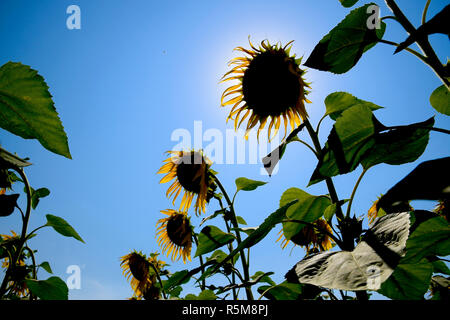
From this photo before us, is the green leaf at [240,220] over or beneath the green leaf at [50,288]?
over

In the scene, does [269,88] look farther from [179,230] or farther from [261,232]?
[179,230]

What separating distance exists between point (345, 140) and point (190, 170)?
7.09ft

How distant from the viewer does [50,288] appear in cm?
155

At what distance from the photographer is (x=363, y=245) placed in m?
0.61

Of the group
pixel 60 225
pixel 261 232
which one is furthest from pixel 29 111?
pixel 60 225

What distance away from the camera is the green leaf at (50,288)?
4.99ft

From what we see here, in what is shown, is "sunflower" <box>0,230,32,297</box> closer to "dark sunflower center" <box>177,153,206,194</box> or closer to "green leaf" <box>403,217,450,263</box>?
"dark sunflower center" <box>177,153,206,194</box>

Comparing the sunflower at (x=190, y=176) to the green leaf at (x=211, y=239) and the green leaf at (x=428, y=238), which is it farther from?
the green leaf at (x=428, y=238)

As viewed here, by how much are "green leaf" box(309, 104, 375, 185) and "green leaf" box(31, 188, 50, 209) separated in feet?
7.12

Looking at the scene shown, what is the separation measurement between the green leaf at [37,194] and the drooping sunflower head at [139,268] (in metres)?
2.17

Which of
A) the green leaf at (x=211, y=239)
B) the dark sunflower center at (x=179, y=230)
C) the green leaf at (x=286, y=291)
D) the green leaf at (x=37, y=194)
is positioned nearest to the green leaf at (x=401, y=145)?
the green leaf at (x=286, y=291)

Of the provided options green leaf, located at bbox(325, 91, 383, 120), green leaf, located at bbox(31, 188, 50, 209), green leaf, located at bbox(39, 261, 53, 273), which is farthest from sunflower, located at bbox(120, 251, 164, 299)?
green leaf, located at bbox(325, 91, 383, 120)
